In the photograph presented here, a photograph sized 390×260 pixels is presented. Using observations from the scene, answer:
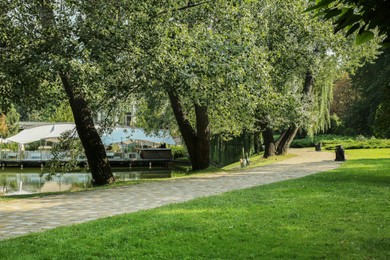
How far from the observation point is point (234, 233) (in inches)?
242

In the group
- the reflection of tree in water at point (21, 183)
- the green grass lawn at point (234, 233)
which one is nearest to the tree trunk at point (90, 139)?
the green grass lawn at point (234, 233)

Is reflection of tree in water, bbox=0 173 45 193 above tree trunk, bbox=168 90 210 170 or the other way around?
the other way around

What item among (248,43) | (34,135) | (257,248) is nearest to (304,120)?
(248,43)

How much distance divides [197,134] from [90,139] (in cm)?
572

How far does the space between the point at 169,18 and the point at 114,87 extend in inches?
97.7

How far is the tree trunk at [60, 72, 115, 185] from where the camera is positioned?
46.2 ft

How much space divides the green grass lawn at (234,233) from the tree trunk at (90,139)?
20.0ft

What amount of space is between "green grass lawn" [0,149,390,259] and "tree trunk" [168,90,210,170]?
362 inches

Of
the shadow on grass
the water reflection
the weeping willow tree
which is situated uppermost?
the weeping willow tree

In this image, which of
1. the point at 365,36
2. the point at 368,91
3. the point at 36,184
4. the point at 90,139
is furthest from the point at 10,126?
the point at 365,36

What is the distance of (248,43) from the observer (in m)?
11.8

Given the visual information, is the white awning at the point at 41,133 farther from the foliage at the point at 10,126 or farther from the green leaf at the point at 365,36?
the green leaf at the point at 365,36

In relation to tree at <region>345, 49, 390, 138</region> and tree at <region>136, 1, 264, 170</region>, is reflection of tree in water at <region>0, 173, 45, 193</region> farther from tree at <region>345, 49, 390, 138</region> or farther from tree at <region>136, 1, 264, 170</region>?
tree at <region>345, 49, 390, 138</region>

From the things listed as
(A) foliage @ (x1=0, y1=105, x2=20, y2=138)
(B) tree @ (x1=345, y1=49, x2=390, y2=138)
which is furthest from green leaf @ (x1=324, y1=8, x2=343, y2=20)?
(A) foliage @ (x1=0, y1=105, x2=20, y2=138)
